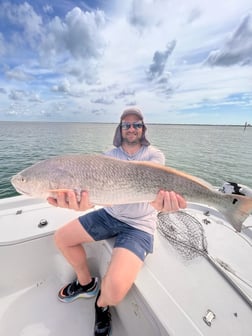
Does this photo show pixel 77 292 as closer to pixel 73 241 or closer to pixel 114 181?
pixel 73 241

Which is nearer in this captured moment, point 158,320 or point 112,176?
point 158,320

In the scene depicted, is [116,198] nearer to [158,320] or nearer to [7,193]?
[158,320]

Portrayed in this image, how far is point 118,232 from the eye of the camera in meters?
2.44

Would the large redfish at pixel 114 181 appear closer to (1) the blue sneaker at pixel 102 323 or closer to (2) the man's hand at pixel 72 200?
(2) the man's hand at pixel 72 200

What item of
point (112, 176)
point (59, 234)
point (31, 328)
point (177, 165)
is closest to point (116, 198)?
point (112, 176)

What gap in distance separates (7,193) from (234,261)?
9538 millimetres

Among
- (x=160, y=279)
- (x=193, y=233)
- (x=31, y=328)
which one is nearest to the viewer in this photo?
(x=160, y=279)

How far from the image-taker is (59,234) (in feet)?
7.82

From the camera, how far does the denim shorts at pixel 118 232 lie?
2104 millimetres

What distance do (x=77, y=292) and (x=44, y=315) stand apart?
503 millimetres

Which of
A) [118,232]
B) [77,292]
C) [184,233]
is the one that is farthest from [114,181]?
[77,292]

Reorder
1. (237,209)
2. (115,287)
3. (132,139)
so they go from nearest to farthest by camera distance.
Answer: (115,287) → (237,209) → (132,139)

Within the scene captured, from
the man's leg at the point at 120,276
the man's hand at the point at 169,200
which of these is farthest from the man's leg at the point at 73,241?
the man's hand at the point at 169,200

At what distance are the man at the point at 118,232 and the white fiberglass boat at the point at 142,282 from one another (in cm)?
17
